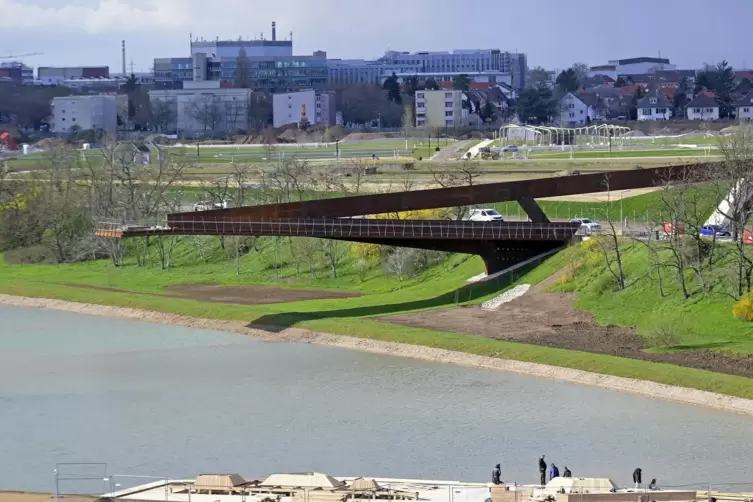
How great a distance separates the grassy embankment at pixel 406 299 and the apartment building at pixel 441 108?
105738 mm

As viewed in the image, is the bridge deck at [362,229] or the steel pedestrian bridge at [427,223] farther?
the steel pedestrian bridge at [427,223]

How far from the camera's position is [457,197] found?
205ft

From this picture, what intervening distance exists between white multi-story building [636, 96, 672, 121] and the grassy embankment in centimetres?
11317

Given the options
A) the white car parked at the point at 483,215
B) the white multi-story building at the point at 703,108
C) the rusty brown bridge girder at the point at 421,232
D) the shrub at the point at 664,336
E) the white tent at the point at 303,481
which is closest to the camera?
the white tent at the point at 303,481

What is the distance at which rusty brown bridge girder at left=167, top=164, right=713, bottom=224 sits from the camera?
5966 centimetres

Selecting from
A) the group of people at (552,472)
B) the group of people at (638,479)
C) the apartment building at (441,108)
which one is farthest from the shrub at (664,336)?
the apartment building at (441,108)

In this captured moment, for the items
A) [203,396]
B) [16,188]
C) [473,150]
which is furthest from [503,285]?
[473,150]

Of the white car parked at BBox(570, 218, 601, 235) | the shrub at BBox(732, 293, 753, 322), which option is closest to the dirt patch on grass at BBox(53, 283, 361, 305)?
the white car parked at BBox(570, 218, 601, 235)

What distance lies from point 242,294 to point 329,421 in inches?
1030

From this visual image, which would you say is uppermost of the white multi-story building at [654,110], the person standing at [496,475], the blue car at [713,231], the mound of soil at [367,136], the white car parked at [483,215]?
the white multi-story building at [654,110]

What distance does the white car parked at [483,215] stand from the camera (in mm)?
74625

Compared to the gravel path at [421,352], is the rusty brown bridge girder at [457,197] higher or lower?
higher

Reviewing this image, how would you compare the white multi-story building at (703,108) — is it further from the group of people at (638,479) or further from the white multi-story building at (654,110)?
the group of people at (638,479)

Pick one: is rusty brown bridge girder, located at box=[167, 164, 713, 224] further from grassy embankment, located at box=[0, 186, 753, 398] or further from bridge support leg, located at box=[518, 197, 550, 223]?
grassy embankment, located at box=[0, 186, 753, 398]
